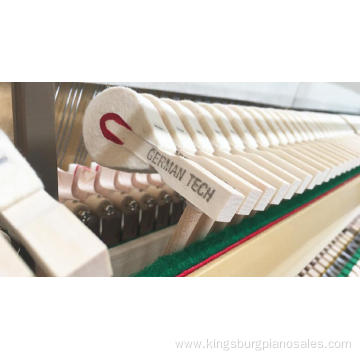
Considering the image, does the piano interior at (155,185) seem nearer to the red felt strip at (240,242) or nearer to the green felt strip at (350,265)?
the red felt strip at (240,242)

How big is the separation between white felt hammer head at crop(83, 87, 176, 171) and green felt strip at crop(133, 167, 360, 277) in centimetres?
23

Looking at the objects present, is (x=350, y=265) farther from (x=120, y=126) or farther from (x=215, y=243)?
(x=120, y=126)

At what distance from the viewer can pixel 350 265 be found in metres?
1.83

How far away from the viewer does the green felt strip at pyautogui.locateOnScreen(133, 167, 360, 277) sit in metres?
0.67

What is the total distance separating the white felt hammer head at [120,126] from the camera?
614mm

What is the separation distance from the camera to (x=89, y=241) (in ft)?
1.06

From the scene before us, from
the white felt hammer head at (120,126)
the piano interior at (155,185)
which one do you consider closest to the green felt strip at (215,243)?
the piano interior at (155,185)

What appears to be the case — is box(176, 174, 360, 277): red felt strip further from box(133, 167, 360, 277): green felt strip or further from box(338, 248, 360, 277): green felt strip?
box(338, 248, 360, 277): green felt strip

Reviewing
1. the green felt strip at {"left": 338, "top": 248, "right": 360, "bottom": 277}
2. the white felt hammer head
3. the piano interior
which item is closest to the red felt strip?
the piano interior
